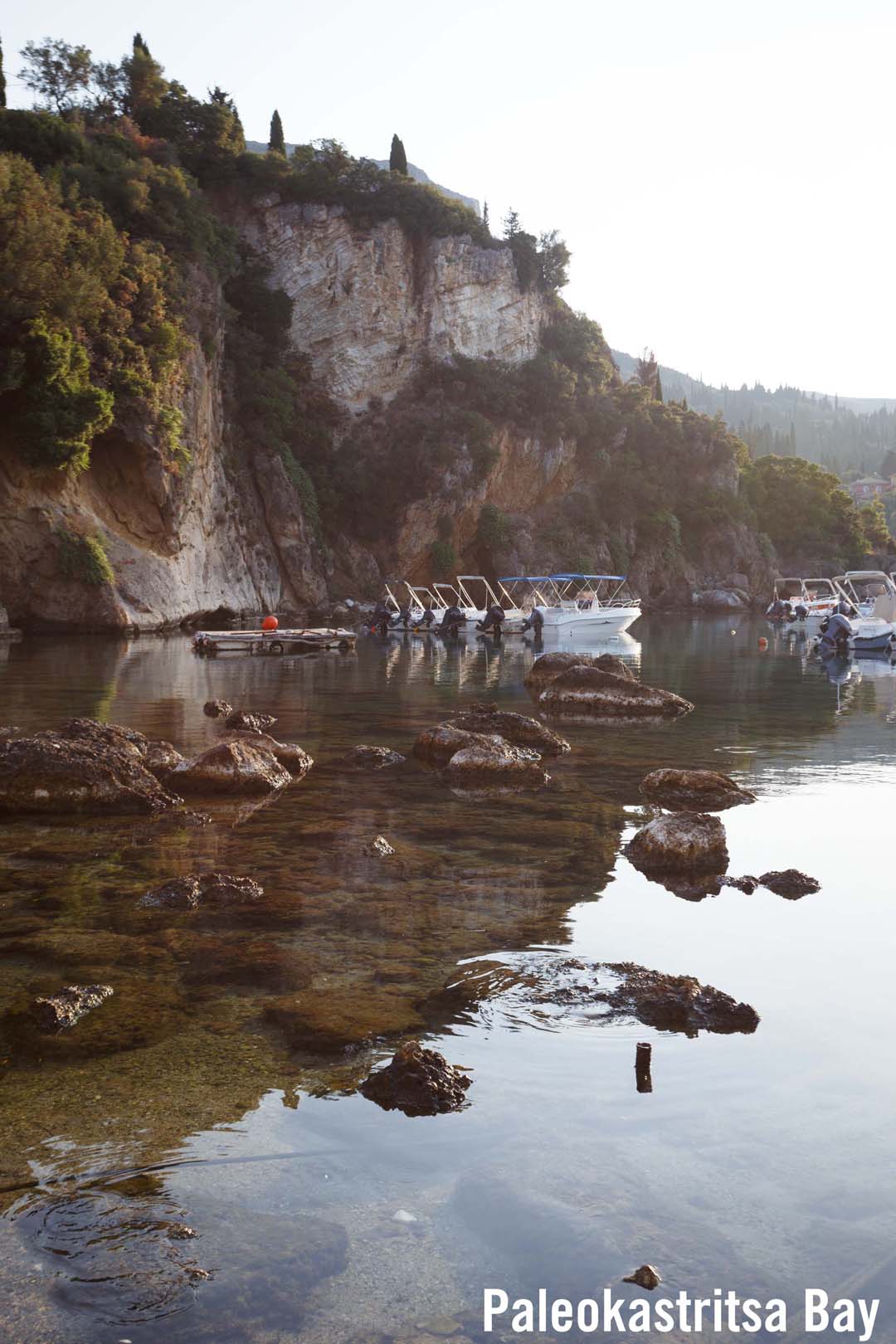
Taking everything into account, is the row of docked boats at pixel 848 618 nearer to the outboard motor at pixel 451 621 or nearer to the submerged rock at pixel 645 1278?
the outboard motor at pixel 451 621

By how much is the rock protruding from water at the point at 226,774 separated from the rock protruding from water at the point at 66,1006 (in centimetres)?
666

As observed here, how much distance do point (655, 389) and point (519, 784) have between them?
12423 centimetres

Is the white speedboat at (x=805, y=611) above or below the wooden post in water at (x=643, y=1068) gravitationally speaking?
above

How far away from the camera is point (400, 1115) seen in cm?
529

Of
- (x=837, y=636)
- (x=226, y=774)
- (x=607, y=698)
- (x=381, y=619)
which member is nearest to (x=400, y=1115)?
(x=226, y=774)

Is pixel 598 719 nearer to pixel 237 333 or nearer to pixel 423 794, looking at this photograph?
pixel 423 794

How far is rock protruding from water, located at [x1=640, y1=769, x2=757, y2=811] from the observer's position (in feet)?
44.2

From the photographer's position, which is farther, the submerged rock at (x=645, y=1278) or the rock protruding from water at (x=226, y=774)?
the rock protruding from water at (x=226, y=774)

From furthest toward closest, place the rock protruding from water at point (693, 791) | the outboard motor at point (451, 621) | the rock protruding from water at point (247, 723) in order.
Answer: the outboard motor at point (451, 621) → the rock protruding from water at point (247, 723) → the rock protruding from water at point (693, 791)

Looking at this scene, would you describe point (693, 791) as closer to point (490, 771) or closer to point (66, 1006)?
point (490, 771)

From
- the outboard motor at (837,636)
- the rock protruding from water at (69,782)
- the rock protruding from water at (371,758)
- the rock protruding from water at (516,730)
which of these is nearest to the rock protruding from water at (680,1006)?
the rock protruding from water at (69,782)

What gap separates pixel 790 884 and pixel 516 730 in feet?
25.1

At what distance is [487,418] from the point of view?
3570 inches

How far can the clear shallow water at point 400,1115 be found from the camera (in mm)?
4047
